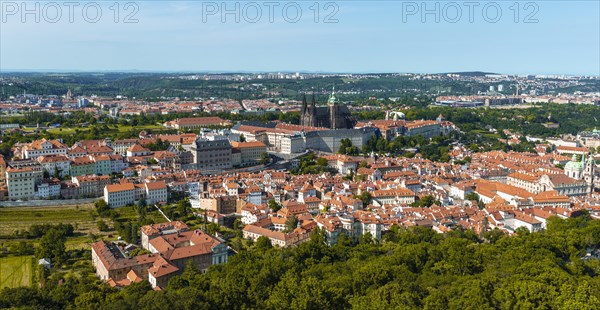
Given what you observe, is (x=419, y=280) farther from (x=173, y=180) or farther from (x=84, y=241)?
(x=173, y=180)

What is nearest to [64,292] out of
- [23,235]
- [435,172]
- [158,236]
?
[158,236]

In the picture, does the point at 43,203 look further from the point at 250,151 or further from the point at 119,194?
the point at 250,151

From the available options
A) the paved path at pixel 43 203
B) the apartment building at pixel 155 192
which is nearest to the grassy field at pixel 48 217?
the paved path at pixel 43 203

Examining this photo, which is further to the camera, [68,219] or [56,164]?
[56,164]

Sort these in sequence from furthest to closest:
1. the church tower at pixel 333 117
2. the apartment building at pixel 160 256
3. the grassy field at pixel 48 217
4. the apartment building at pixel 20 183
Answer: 1. the church tower at pixel 333 117
2. the apartment building at pixel 20 183
3. the grassy field at pixel 48 217
4. the apartment building at pixel 160 256

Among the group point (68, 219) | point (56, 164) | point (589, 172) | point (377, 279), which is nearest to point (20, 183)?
point (56, 164)

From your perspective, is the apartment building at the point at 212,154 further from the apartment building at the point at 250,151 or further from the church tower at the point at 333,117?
the church tower at the point at 333,117
